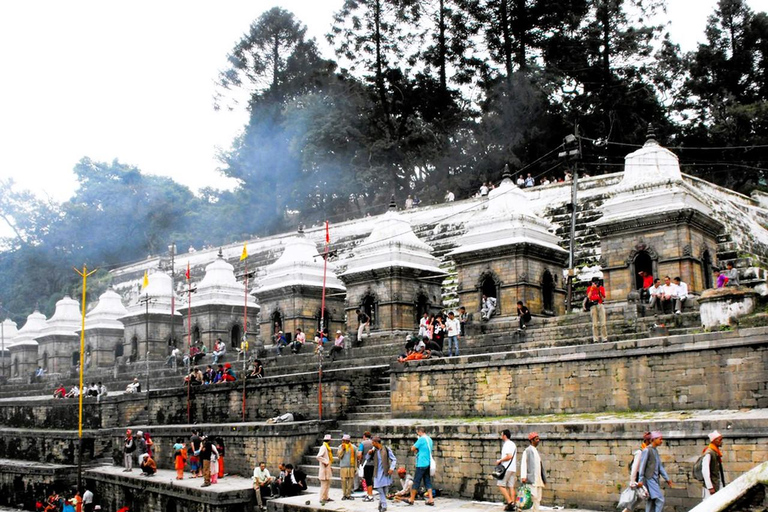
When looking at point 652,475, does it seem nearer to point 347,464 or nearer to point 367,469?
point 367,469

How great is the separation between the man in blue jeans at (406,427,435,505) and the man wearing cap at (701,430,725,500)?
414 cm

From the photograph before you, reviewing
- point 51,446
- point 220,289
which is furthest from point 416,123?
point 51,446

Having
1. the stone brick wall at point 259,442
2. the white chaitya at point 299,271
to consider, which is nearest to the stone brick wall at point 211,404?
the stone brick wall at point 259,442

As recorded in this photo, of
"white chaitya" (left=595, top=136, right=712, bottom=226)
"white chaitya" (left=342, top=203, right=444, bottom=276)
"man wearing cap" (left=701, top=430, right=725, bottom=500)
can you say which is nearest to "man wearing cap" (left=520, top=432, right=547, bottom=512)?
"man wearing cap" (left=701, top=430, right=725, bottom=500)

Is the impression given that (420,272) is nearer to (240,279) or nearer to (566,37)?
(240,279)

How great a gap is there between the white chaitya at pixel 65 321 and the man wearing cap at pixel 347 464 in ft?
88.0

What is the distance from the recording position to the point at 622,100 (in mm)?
34781

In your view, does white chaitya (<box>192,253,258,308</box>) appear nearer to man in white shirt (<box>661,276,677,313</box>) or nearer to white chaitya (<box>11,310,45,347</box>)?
white chaitya (<box>11,310,45,347</box>)

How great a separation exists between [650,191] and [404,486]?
10.7 meters

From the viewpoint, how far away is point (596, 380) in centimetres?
1302

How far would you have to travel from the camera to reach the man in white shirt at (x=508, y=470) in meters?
11.3

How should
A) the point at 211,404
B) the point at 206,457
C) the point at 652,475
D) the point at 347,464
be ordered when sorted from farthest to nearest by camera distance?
the point at 211,404 → the point at 206,457 → the point at 347,464 → the point at 652,475

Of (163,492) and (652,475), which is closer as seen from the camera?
(652,475)

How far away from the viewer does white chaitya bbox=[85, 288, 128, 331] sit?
34.5 meters
